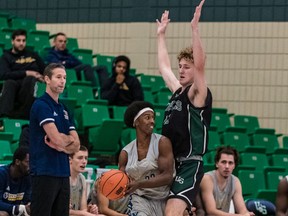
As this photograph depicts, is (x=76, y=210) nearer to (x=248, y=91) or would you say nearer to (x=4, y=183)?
(x=4, y=183)

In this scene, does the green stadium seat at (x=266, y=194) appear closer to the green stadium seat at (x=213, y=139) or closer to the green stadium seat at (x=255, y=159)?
the green stadium seat at (x=255, y=159)

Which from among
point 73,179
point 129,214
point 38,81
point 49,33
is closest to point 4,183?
point 73,179

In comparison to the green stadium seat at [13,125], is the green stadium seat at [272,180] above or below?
below

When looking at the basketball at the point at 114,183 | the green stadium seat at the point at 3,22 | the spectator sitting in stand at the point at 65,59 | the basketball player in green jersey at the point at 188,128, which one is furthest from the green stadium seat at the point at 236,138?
the basketball at the point at 114,183

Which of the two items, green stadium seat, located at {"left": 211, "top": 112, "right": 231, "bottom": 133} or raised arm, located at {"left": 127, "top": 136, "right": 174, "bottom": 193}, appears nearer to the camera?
raised arm, located at {"left": 127, "top": 136, "right": 174, "bottom": 193}

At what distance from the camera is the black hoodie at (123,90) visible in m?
13.9

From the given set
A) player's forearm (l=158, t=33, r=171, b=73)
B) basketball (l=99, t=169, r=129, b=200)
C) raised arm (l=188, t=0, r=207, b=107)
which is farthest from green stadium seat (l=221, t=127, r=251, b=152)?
basketball (l=99, t=169, r=129, b=200)

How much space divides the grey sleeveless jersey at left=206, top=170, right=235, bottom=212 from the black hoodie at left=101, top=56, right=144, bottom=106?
3.99 m

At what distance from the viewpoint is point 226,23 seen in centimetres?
1659

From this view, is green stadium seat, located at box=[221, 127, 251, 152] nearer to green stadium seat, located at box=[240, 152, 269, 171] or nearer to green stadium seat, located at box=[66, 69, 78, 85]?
green stadium seat, located at box=[240, 152, 269, 171]

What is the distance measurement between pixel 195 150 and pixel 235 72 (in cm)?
886

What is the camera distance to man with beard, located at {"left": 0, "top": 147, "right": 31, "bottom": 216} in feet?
31.0

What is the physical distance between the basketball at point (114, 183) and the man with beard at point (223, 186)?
2325mm

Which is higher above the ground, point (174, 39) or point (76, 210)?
point (174, 39)
